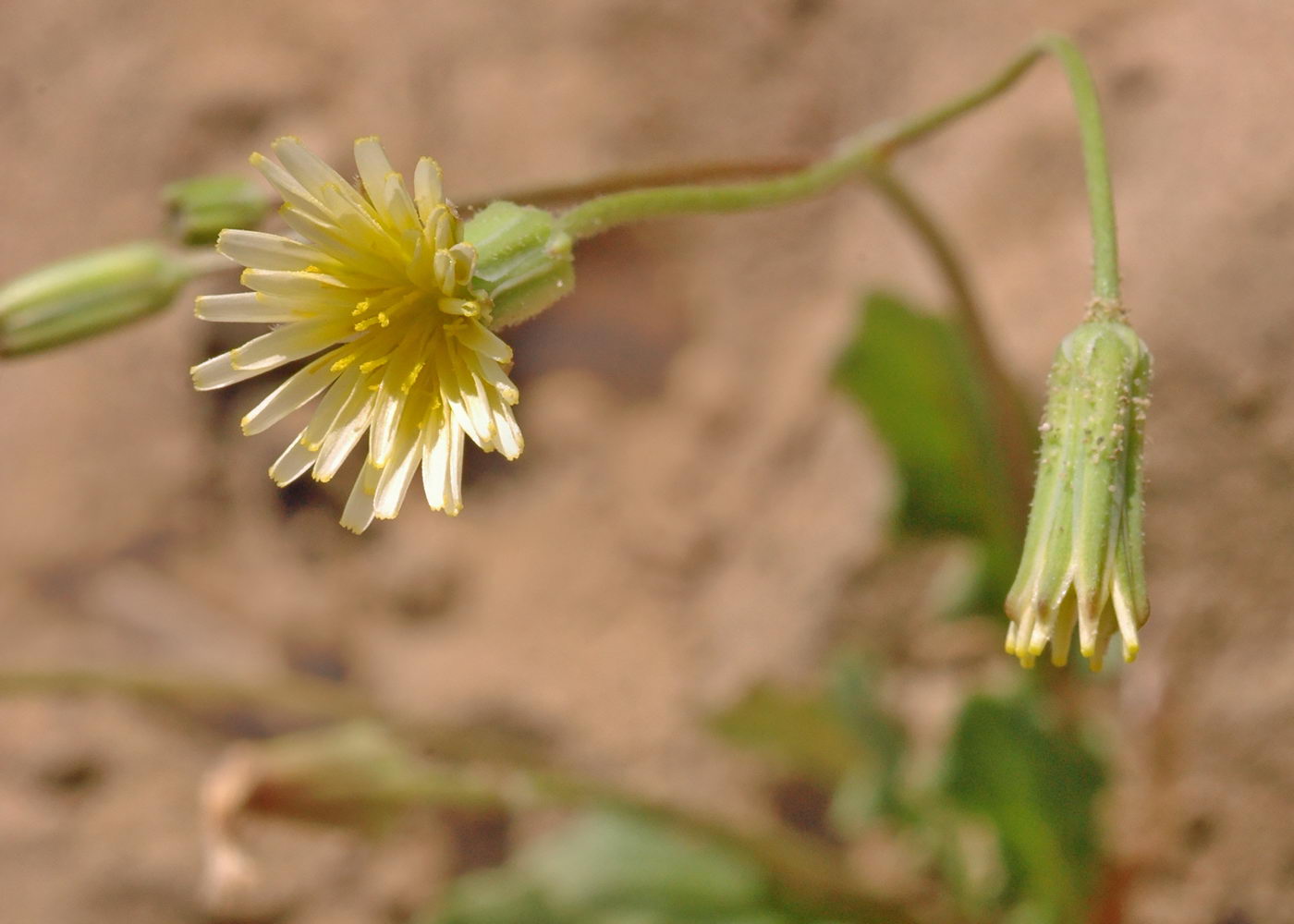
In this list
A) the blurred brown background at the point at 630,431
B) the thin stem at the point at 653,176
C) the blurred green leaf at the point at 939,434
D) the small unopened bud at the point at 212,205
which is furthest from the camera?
the blurred green leaf at the point at 939,434

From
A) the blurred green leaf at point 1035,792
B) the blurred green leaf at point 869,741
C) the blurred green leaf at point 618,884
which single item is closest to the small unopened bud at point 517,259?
the blurred green leaf at point 1035,792

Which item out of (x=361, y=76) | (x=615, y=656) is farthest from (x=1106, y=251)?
(x=361, y=76)

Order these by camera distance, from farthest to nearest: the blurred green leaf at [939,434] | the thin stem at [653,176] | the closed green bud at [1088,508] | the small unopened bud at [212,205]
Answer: the blurred green leaf at [939,434] < the small unopened bud at [212,205] < the thin stem at [653,176] < the closed green bud at [1088,508]

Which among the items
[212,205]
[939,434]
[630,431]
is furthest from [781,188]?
[630,431]

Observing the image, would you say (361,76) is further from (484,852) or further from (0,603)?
(484,852)

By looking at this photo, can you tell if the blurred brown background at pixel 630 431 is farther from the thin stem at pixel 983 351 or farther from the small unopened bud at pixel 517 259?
the small unopened bud at pixel 517 259

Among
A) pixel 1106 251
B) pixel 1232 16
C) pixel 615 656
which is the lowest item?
pixel 1106 251

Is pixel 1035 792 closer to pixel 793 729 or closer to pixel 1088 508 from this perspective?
pixel 793 729
